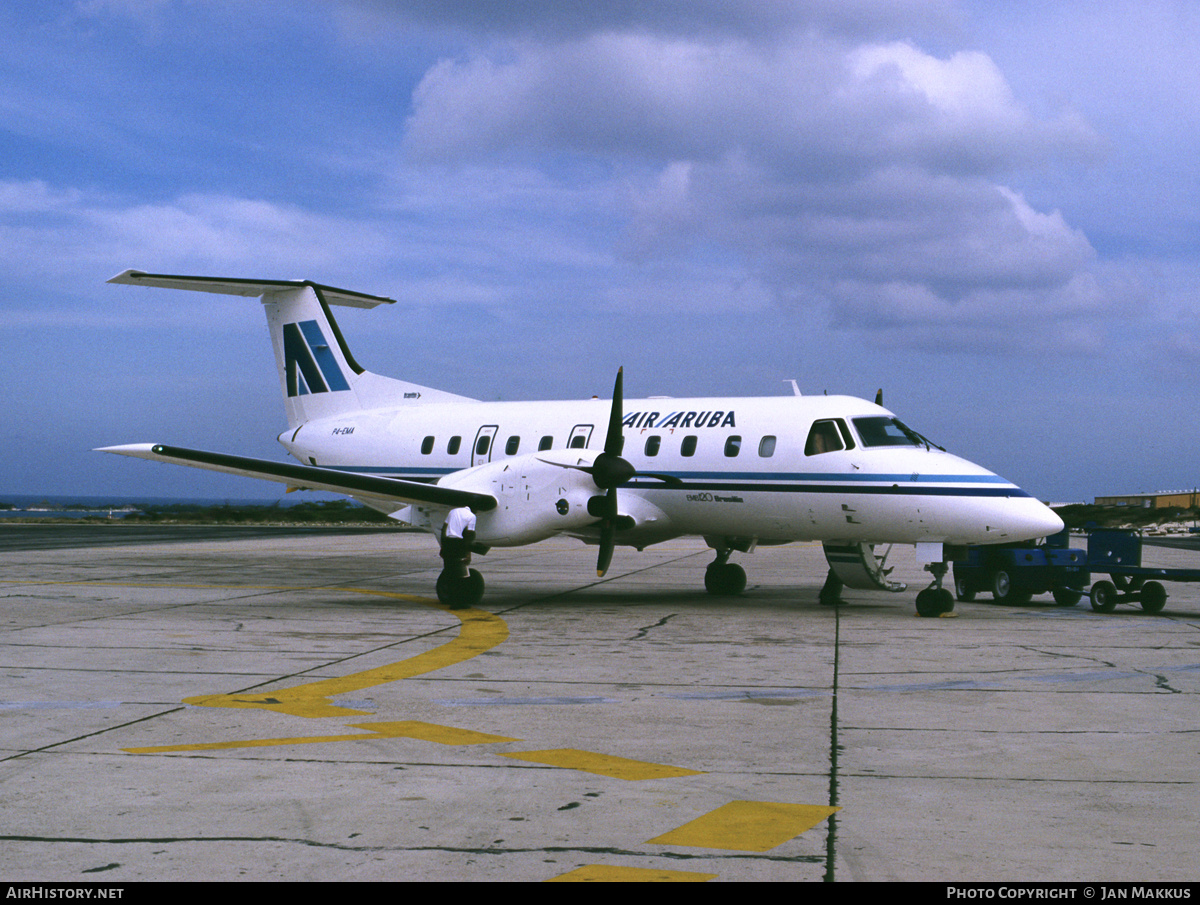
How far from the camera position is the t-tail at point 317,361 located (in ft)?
74.1

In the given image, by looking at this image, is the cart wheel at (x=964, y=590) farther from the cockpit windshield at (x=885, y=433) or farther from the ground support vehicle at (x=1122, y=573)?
the cockpit windshield at (x=885, y=433)

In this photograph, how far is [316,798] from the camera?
605cm

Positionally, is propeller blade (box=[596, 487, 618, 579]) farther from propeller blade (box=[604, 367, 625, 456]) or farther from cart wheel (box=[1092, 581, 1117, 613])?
cart wheel (box=[1092, 581, 1117, 613])

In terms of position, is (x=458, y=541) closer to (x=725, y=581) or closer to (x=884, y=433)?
(x=725, y=581)

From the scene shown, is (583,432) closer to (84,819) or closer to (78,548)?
(84,819)

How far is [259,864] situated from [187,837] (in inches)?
23.9

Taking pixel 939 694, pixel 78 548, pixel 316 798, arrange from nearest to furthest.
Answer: pixel 316 798, pixel 939 694, pixel 78 548

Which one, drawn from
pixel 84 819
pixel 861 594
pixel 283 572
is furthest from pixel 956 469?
pixel 283 572

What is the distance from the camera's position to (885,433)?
16.2 meters

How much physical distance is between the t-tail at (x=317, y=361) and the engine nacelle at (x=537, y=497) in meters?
5.77

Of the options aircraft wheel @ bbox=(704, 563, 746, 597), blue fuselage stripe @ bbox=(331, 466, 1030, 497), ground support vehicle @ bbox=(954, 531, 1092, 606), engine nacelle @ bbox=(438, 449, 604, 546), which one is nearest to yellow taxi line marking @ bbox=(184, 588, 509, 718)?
engine nacelle @ bbox=(438, 449, 604, 546)

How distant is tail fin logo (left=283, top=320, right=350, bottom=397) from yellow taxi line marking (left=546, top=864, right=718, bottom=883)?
19.1 m

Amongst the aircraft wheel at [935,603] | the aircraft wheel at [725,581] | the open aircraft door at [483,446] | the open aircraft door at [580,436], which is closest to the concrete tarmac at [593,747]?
the aircraft wheel at [935,603]

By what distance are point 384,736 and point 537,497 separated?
9.10 meters
